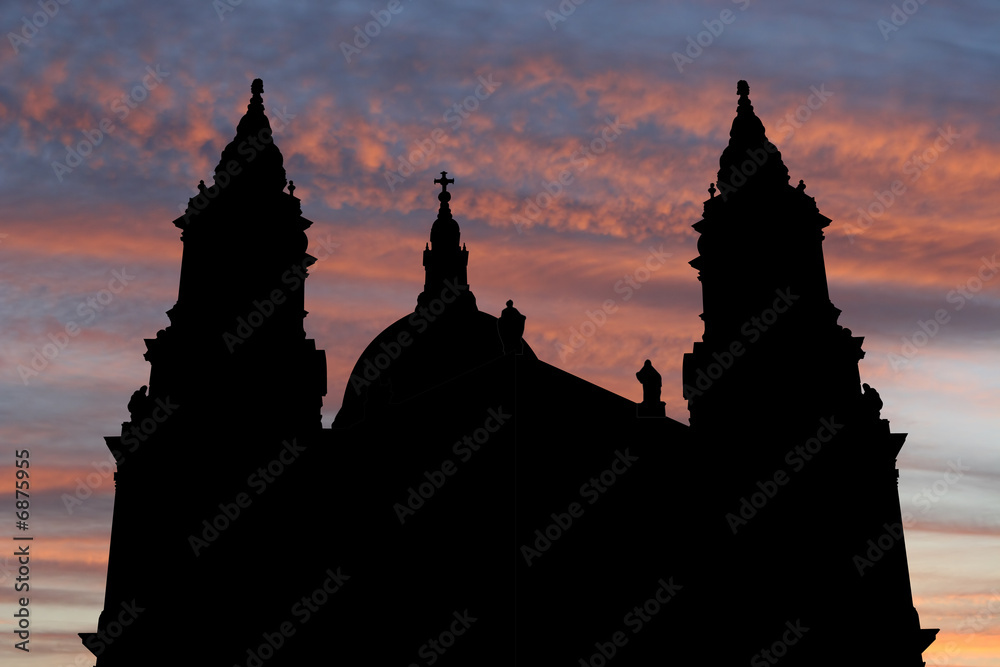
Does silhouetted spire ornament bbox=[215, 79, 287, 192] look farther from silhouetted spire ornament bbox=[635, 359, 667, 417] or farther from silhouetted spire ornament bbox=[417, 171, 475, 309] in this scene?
silhouetted spire ornament bbox=[417, 171, 475, 309]

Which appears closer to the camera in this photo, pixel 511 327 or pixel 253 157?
pixel 511 327

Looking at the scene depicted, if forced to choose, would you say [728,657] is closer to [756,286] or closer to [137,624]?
[756,286]

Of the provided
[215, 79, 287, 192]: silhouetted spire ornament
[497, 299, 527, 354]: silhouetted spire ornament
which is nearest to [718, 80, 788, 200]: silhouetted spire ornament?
[497, 299, 527, 354]: silhouetted spire ornament

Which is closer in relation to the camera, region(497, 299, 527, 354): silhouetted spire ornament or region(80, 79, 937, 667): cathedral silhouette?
region(80, 79, 937, 667): cathedral silhouette

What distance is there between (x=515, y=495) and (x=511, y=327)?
4.71 m

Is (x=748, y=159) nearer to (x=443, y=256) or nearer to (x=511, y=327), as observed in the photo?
(x=511, y=327)

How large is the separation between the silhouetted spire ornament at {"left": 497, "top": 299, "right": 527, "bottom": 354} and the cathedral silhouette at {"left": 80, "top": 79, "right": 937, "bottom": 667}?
2.5 inches

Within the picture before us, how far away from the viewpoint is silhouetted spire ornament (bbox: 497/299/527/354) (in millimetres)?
29344

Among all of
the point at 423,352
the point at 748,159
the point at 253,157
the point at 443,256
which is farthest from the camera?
the point at 443,256

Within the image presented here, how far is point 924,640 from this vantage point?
86.2ft

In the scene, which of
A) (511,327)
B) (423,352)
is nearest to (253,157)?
(511,327)

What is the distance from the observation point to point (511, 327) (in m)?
29.4

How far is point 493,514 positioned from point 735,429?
23.1ft

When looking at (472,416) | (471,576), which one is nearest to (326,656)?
(471,576)
